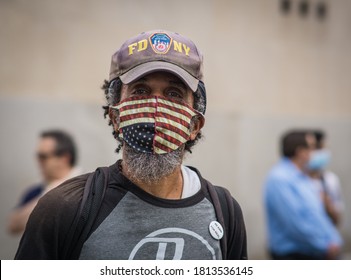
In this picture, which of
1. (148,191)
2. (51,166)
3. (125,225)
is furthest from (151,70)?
(51,166)

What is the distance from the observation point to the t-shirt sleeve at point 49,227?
198cm

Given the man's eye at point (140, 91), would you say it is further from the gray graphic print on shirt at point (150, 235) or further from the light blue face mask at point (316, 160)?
the light blue face mask at point (316, 160)

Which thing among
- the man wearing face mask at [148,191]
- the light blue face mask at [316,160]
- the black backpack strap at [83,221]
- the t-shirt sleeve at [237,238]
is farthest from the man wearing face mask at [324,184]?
the black backpack strap at [83,221]

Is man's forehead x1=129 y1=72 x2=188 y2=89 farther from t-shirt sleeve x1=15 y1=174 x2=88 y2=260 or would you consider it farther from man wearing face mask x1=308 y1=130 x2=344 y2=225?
man wearing face mask x1=308 y1=130 x2=344 y2=225

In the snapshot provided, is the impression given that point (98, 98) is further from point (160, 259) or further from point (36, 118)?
point (160, 259)

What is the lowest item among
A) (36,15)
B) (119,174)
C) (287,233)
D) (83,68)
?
(287,233)

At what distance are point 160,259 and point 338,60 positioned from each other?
22.8 feet

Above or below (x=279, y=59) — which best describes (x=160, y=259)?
below

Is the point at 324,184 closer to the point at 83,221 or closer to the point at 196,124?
the point at 196,124

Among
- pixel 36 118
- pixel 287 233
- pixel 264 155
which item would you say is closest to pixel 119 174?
pixel 287 233

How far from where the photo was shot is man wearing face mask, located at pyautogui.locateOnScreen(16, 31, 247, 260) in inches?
79.0

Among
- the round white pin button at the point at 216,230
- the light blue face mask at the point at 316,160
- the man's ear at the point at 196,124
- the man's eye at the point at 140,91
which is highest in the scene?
the man's eye at the point at 140,91

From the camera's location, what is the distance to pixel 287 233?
→ 5.21m

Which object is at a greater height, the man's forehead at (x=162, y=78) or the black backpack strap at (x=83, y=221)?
the man's forehead at (x=162, y=78)
